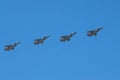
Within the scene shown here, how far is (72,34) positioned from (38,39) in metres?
13.3

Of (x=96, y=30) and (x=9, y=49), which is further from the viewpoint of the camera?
(x=9, y=49)

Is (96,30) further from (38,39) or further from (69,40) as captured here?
(38,39)

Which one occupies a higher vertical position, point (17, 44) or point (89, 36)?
point (17, 44)

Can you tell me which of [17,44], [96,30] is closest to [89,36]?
[96,30]

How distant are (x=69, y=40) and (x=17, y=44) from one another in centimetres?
2259

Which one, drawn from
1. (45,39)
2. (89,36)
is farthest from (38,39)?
(89,36)

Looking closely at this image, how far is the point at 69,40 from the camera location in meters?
155

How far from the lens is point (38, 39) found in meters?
162

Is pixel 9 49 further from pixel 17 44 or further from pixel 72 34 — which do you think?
pixel 72 34

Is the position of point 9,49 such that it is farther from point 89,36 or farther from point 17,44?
point 89,36

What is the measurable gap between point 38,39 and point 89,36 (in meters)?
22.9

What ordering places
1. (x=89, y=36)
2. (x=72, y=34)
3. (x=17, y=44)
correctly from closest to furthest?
(x=89, y=36), (x=72, y=34), (x=17, y=44)

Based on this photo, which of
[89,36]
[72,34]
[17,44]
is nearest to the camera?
[89,36]

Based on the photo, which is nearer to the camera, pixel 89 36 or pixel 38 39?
pixel 89 36
